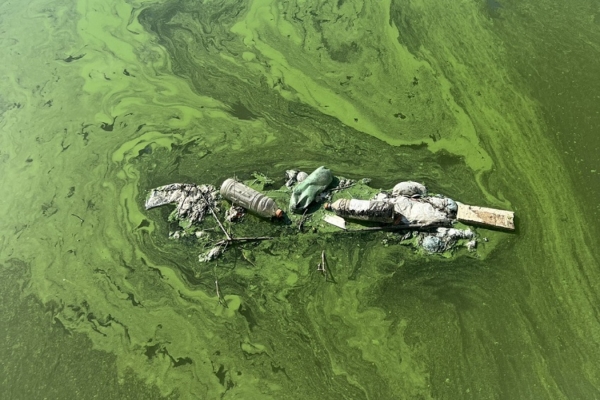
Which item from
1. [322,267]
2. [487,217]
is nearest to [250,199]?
[322,267]

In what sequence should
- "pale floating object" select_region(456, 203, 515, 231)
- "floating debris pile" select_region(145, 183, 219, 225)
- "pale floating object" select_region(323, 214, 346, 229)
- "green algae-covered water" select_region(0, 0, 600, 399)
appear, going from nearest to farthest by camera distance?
"green algae-covered water" select_region(0, 0, 600, 399) < "pale floating object" select_region(456, 203, 515, 231) < "pale floating object" select_region(323, 214, 346, 229) < "floating debris pile" select_region(145, 183, 219, 225)

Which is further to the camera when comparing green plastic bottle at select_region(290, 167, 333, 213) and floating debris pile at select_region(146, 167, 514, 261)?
green plastic bottle at select_region(290, 167, 333, 213)

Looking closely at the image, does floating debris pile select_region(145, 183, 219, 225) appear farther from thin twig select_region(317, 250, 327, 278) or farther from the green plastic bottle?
thin twig select_region(317, 250, 327, 278)

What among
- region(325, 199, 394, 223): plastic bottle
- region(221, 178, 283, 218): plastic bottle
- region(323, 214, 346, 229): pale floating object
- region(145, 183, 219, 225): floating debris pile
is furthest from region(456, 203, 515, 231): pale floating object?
region(145, 183, 219, 225): floating debris pile

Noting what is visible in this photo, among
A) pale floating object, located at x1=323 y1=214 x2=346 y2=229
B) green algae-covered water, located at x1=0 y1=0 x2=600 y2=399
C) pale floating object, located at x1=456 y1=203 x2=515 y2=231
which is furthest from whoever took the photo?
pale floating object, located at x1=323 y1=214 x2=346 y2=229

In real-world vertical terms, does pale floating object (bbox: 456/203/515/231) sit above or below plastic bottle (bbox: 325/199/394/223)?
above
